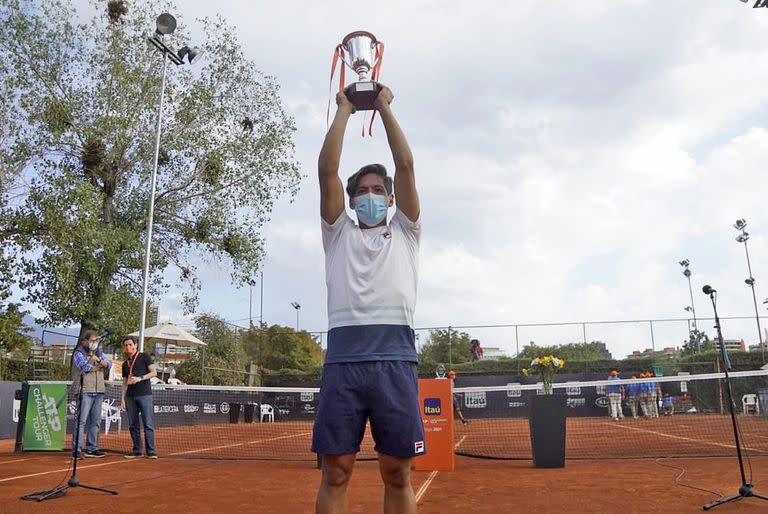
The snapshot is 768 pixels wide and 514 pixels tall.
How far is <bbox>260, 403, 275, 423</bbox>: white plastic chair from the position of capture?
2386cm

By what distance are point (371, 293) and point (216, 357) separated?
3039 centimetres

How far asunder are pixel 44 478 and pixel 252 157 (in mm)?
18388

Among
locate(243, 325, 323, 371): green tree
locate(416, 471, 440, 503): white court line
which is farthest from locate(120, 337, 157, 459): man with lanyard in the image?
locate(243, 325, 323, 371): green tree

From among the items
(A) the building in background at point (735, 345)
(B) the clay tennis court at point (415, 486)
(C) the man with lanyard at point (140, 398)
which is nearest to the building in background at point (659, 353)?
(A) the building in background at point (735, 345)

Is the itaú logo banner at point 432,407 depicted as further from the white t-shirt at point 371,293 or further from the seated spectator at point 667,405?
the seated spectator at point 667,405

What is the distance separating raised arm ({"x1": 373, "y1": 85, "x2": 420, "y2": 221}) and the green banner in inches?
406

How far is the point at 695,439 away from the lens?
1251 centimetres

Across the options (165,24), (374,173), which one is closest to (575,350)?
(165,24)

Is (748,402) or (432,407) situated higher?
(432,407)

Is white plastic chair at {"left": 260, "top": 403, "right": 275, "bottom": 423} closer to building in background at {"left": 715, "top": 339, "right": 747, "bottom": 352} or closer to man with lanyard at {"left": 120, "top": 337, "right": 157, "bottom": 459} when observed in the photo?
man with lanyard at {"left": 120, "top": 337, "right": 157, "bottom": 459}

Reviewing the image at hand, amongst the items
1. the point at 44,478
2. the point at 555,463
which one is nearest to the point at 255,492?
the point at 44,478

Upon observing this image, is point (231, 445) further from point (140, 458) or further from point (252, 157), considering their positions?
point (252, 157)

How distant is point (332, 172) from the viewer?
288cm

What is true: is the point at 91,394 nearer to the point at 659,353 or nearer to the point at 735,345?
the point at 659,353
